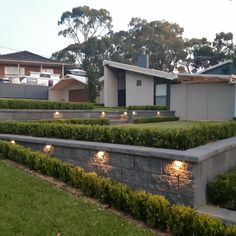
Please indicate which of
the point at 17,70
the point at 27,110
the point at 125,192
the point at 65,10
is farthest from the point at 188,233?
the point at 65,10

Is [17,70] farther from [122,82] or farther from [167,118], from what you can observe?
[167,118]

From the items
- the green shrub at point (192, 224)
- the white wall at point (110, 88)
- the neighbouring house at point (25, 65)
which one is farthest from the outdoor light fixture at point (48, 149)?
the neighbouring house at point (25, 65)

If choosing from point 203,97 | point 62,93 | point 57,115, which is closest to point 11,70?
point 62,93

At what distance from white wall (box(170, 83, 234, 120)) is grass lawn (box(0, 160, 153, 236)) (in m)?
14.7

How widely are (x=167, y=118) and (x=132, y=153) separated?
11.8m

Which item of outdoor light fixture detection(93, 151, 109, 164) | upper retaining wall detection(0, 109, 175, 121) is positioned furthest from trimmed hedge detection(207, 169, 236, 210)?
upper retaining wall detection(0, 109, 175, 121)

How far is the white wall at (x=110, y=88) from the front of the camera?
2284cm

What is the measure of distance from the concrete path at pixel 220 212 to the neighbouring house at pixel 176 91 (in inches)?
512

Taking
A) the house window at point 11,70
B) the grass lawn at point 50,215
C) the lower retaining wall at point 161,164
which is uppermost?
the house window at point 11,70

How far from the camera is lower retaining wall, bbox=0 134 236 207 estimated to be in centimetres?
480

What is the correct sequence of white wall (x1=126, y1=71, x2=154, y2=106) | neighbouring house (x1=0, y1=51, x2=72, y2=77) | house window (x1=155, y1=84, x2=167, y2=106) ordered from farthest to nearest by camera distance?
neighbouring house (x1=0, y1=51, x2=72, y2=77), white wall (x1=126, y1=71, x2=154, y2=106), house window (x1=155, y1=84, x2=167, y2=106)

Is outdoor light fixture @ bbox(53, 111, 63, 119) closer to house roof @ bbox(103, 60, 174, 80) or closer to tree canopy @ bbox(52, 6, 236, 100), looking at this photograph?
house roof @ bbox(103, 60, 174, 80)

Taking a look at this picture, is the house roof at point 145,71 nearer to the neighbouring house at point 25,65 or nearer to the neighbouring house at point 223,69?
the neighbouring house at point 223,69

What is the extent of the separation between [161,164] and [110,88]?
18.2m
